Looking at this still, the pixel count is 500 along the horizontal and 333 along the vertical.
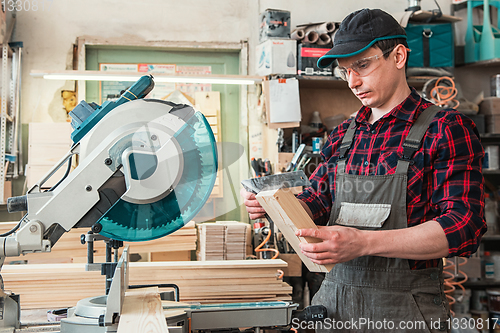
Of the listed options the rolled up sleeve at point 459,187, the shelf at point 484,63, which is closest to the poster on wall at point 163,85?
the shelf at point 484,63

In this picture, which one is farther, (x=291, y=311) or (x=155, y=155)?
(x=291, y=311)

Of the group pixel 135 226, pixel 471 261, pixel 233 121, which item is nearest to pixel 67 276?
pixel 135 226

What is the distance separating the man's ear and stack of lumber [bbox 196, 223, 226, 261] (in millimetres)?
2068

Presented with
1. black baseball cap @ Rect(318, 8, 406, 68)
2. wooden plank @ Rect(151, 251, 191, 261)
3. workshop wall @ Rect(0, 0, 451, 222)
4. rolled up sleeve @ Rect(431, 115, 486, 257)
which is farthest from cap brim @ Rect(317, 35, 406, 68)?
workshop wall @ Rect(0, 0, 451, 222)

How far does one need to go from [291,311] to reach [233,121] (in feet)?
9.50

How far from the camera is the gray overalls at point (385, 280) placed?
134 cm

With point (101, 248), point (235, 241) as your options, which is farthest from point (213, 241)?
A: point (101, 248)

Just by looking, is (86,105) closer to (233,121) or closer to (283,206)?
(283,206)

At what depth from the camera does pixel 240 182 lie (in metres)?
1.34

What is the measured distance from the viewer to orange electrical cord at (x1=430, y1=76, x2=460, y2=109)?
11.9 feet

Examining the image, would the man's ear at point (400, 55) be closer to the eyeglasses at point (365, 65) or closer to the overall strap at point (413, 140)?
the eyeglasses at point (365, 65)

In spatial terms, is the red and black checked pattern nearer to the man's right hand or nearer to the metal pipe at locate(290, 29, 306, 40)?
the man's right hand

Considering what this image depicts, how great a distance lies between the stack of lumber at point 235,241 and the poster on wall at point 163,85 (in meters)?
1.36

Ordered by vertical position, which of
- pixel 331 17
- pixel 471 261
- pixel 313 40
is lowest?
pixel 471 261
